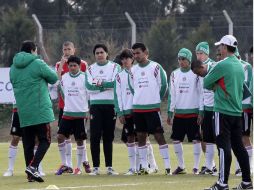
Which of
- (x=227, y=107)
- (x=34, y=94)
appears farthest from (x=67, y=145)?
(x=227, y=107)

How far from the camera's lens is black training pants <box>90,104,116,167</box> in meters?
17.5

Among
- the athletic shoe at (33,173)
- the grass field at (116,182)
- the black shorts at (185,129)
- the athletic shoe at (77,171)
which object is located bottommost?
the athletic shoe at (77,171)

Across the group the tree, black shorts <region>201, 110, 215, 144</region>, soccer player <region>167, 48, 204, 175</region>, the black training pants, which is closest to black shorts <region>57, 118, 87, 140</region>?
the black training pants

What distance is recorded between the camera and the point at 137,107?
56.0ft

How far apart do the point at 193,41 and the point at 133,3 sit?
13629 millimetres

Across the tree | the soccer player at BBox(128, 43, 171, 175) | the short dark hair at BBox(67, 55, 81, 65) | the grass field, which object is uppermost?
the tree

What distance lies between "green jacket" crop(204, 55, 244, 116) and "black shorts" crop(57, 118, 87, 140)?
469cm

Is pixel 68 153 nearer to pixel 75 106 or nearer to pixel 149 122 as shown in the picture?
pixel 75 106

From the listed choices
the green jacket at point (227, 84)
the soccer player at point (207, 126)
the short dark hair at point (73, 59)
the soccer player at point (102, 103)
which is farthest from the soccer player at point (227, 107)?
the short dark hair at point (73, 59)

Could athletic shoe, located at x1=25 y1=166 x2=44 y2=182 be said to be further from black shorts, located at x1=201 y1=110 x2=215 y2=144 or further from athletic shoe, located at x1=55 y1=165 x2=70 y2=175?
black shorts, located at x1=201 y1=110 x2=215 y2=144

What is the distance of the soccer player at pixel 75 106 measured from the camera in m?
18.0

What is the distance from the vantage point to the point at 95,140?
1753 cm

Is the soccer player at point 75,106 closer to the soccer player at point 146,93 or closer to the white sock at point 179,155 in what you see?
the soccer player at point 146,93

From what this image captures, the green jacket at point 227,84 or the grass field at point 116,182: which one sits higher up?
the green jacket at point 227,84
